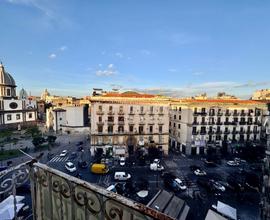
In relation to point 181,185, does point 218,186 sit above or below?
below

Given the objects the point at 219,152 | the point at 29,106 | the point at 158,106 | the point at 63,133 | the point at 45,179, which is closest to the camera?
the point at 45,179

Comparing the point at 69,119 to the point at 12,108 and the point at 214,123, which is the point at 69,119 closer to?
the point at 12,108

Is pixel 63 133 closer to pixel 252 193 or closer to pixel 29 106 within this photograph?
pixel 29 106

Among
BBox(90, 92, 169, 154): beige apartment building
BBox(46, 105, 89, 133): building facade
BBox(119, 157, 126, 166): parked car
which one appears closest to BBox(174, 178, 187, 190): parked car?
BBox(119, 157, 126, 166): parked car

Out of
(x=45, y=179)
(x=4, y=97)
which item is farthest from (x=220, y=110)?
(x=4, y=97)

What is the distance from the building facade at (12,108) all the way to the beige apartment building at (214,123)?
161 ft

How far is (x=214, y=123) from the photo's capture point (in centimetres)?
3994

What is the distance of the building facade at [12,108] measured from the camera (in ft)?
197

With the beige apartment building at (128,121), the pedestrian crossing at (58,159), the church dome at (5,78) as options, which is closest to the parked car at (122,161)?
the beige apartment building at (128,121)

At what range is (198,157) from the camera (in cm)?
3825

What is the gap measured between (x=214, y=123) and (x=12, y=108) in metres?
56.7

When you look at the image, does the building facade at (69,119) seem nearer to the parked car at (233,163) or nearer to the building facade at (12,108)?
the building facade at (12,108)

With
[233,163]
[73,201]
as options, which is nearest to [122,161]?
[233,163]

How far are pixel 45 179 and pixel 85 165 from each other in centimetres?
3026
